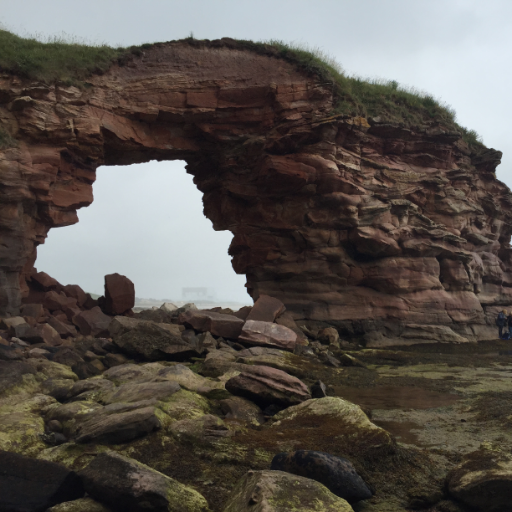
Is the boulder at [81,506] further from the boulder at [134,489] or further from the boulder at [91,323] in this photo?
the boulder at [91,323]

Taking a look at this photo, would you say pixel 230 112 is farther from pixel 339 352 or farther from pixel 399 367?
pixel 399 367

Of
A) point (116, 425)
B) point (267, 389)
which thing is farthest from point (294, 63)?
point (116, 425)

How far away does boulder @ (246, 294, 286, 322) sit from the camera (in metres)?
16.5

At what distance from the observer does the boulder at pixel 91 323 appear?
1536cm

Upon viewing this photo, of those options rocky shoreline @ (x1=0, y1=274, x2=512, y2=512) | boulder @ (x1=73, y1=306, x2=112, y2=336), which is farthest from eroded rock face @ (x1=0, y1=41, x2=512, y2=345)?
rocky shoreline @ (x1=0, y1=274, x2=512, y2=512)

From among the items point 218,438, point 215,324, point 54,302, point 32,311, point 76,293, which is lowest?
point 218,438

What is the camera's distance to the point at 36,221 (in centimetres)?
1627

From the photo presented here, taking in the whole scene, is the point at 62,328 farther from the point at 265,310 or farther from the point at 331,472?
the point at 331,472

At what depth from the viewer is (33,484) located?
14.7ft

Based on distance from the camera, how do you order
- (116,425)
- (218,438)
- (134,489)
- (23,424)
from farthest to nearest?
(23,424) → (218,438) → (116,425) → (134,489)

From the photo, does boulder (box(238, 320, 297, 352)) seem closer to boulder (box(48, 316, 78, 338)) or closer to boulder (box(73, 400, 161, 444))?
boulder (box(48, 316, 78, 338))

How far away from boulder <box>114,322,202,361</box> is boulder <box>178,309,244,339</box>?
2.54 metres

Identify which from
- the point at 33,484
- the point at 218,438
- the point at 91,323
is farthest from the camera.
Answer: the point at 91,323

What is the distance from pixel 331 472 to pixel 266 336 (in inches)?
368
